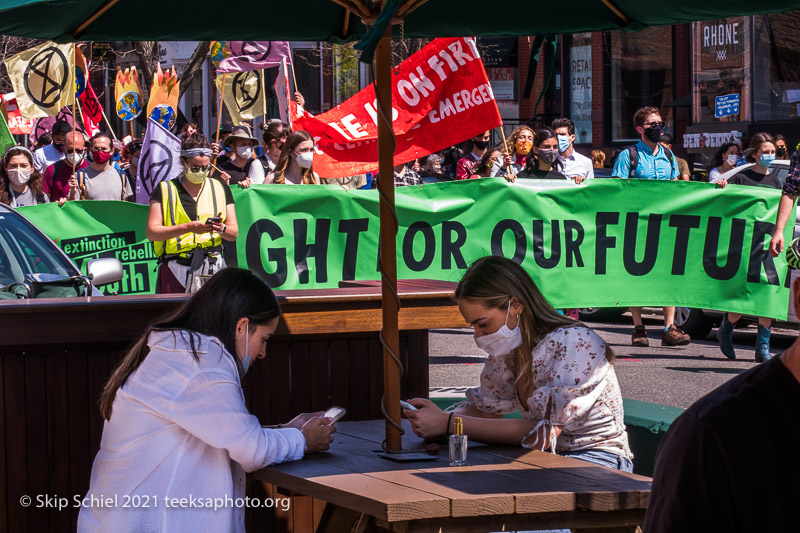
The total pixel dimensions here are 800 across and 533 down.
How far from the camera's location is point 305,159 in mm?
10562

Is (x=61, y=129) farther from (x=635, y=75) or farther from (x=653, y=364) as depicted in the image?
(x=635, y=75)

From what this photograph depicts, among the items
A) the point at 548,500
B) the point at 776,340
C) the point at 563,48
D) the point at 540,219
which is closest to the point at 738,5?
the point at 548,500

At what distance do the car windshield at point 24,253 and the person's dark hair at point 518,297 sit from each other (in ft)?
10.6

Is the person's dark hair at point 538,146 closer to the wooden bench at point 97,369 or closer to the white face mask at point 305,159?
the white face mask at point 305,159

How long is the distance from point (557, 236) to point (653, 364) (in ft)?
4.98

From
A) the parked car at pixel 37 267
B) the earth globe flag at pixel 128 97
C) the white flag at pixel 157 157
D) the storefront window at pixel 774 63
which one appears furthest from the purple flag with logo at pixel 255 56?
the storefront window at pixel 774 63

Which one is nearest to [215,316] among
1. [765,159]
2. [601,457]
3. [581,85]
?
[601,457]

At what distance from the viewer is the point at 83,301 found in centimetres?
468

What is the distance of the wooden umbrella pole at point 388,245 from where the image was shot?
13.0 ft

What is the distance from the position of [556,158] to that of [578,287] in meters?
1.33

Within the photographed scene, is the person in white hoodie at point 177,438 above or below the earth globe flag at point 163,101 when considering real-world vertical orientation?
below

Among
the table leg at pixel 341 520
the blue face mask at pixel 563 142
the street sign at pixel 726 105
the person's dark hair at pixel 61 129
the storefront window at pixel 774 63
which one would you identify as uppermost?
the storefront window at pixel 774 63

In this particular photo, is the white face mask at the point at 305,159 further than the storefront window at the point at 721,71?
No

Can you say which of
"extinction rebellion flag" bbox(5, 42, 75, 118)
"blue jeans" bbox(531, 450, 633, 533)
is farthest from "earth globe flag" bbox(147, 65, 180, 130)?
"blue jeans" bbox(531, 450, 633, 533)
